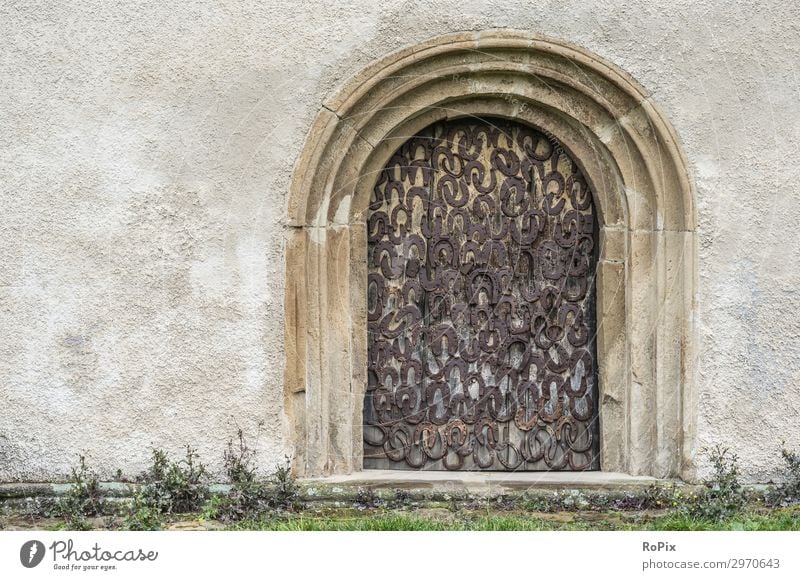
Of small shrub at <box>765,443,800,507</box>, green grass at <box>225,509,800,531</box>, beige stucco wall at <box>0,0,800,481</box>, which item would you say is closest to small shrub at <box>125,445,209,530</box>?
beige stucco wall at <box>0,0,800,481</box>

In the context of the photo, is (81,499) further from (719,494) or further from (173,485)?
(719,494)

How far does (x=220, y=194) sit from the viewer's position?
5762 mm

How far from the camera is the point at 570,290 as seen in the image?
6.11m

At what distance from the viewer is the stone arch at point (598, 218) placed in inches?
226

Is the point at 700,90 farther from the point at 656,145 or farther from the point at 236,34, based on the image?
the point at 236,34

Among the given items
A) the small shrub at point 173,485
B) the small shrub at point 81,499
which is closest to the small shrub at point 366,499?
the small shrub at point 173,485

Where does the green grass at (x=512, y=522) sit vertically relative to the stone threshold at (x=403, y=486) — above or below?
below

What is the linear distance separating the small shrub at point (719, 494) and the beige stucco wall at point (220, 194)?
91mm

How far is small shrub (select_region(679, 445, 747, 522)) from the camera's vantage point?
5457mm

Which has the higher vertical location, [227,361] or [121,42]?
[121,42]

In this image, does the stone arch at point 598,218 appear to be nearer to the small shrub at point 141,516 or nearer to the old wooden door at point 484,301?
the old wooden door at point 484,301

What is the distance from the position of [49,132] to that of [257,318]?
54.7 inches

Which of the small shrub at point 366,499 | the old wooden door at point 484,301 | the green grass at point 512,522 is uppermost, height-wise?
the old wooden door at point 484,301

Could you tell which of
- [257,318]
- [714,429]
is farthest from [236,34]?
[714,429]
